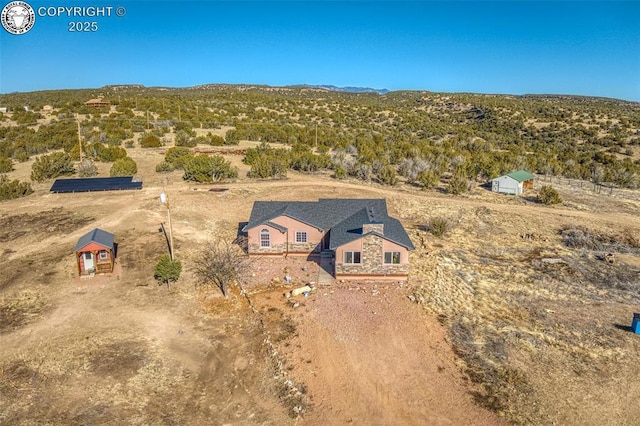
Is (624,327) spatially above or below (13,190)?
below

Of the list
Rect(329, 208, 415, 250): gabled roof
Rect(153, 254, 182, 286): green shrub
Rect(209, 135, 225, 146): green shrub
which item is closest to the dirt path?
Rect(329, 208, 415, 250): gabled roof

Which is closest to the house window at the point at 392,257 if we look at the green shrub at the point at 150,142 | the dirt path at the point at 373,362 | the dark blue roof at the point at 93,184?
the dirt path at the point at 373,362

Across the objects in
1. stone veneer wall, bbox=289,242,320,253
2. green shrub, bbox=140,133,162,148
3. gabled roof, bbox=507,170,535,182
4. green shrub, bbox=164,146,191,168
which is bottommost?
stone veneer wall, bbox=289,242,320,253

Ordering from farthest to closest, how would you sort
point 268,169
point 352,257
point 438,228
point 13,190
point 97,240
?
point 268,169 < point 13,190 < point 438,228 < point 97,240 < point 352,257

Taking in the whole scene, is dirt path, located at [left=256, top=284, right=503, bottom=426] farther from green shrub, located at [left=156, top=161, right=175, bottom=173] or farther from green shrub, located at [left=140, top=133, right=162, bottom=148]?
green shrub, located at [left=140, top=133, right=162, bottom=148]

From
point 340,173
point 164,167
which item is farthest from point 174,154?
point 340,173

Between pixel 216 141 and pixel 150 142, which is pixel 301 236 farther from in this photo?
pixel 150 142

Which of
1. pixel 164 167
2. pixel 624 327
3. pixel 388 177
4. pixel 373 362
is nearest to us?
pixel 373 362

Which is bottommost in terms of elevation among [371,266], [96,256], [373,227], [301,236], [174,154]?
[371,266]

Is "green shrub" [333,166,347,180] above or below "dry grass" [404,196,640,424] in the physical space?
above
